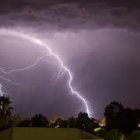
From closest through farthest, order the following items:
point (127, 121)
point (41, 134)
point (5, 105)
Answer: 1. point (41, 134)
2. point (127, 121)
3. point (5, 105)

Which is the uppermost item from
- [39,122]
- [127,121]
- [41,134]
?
[127,121]

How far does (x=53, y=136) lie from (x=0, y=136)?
3.11 metres

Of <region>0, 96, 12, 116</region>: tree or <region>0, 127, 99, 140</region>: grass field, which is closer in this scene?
<region>0, 127, 99, 140</region>: grass field

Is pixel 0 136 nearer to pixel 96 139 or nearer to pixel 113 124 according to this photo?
pixel 96 139

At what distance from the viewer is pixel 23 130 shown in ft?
95.5

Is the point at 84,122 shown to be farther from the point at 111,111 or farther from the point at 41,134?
the point at 41,134

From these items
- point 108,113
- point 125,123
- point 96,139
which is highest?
point 108,113

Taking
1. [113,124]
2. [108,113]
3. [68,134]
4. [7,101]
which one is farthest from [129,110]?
[68,134]

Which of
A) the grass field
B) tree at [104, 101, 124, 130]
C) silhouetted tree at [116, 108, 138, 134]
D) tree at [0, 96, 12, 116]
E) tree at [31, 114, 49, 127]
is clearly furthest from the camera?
tree at [104, 101, 124, 130]

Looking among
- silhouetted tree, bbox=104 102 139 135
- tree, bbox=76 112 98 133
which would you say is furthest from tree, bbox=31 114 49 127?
silhouetted tree, bbox=104 102 139 135

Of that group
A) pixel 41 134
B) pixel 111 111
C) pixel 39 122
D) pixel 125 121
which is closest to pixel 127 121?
pixel 125 121

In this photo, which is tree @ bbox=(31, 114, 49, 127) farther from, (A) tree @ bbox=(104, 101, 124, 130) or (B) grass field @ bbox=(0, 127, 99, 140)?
(B) grass field @ bbox=(0, 127, 99, 140)

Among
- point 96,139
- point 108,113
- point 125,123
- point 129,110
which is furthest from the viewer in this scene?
point 108,113

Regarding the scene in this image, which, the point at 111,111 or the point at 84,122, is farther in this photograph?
the point at 111,111
